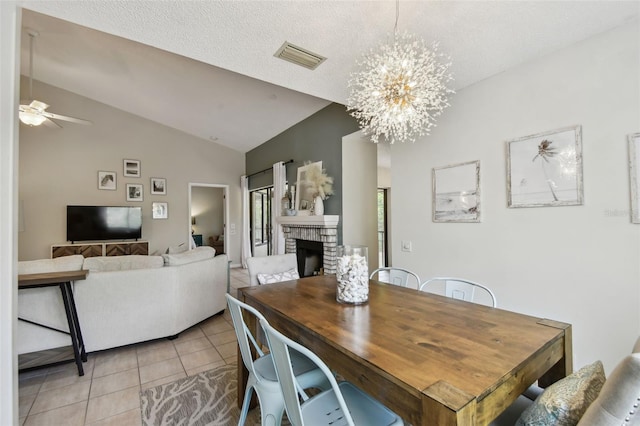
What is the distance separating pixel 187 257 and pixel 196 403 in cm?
164

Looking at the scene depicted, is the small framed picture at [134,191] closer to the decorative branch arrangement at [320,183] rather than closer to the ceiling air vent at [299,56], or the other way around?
the decorative branch arrangement at [320,183]

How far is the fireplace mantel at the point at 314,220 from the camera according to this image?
4.07 meters

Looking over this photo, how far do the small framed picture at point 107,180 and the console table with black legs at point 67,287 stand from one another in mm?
4355

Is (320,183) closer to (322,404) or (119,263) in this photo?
(119,263)

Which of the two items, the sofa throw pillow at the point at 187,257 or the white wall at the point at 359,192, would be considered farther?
the white wall at the point at 359,192

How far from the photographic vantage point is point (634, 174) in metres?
1.70

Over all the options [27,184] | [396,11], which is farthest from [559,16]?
[27,184]

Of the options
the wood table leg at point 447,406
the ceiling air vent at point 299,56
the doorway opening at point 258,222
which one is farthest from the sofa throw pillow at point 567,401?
the doorway opening at point 258,222

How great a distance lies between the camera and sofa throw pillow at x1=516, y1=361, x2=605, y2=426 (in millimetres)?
763

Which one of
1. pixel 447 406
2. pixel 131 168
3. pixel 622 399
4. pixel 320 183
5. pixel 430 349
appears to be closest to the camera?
pixel 622 399

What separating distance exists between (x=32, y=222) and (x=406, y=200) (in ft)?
22.0

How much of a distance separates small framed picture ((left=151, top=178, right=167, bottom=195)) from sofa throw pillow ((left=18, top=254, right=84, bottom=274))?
4.22 metres

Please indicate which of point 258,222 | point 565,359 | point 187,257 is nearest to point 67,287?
point 187,257

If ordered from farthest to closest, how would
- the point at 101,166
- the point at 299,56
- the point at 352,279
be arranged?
the point at 101,166, the point at 299,56, the point at 352,279
